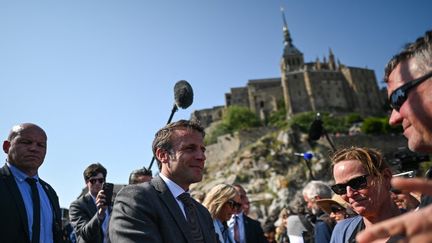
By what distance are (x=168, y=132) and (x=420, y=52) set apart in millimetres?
2549

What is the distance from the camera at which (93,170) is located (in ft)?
18.8

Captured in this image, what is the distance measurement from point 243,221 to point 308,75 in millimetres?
89264

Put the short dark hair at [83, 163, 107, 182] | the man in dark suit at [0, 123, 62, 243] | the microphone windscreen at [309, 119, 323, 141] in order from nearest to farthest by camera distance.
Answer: the man in dark suit at [0, 123, 62, 243], the short dark hair at [83, 163, 107, 182], the microphone windscreen at [309, 119, 323, 141]

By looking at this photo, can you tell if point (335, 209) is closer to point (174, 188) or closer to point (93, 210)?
point (174, 188)

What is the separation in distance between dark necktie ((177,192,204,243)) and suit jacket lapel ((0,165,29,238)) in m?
1.66

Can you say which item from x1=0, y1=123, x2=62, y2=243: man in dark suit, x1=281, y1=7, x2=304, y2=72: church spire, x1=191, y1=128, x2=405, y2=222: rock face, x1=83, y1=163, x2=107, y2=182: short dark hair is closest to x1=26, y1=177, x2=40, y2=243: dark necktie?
x1=0, y1=123, x2=62, y2=243: man in dark suit

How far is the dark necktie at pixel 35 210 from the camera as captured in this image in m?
3.60

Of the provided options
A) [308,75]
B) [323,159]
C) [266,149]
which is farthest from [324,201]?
[308,75]

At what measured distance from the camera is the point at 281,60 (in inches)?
4274

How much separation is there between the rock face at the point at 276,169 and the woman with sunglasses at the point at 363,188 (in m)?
39.0

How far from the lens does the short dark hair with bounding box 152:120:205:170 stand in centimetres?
359

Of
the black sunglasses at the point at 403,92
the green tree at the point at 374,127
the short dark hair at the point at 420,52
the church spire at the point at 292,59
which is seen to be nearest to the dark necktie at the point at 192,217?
the black sunglasses at the point at 403,92

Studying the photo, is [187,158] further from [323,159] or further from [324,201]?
[323,159]

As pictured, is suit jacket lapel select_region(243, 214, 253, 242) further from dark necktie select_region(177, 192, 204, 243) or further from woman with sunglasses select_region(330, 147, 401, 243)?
dark necktie select_region(177, 192, 204, 243)
